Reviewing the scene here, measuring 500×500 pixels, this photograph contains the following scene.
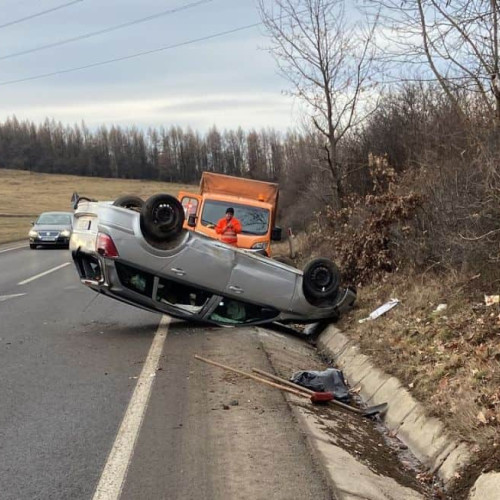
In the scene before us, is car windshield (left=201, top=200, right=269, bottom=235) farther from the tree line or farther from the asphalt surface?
the tree line

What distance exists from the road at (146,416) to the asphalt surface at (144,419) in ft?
0.04

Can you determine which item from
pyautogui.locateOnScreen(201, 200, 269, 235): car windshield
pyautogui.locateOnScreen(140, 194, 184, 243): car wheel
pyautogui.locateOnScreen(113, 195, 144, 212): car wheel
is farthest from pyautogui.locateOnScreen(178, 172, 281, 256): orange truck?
pyautogui.locateOnScreen(140, 194, 184, 243): car wheel

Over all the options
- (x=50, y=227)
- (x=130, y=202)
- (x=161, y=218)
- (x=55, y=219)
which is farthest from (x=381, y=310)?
(x=55, y=219)

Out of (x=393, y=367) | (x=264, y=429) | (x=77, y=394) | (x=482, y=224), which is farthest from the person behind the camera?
(x=482, y=224)

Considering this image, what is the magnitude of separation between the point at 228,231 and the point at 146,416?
274 inches

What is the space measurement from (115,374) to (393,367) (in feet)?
9.30

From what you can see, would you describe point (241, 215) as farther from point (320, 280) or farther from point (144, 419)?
point (144, 419)

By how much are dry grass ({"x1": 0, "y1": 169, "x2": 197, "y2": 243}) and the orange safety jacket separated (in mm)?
59530

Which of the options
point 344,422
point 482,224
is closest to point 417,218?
point 482,224

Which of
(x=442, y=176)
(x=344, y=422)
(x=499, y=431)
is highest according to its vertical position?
(x=442, y=176)

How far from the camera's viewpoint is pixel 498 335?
231 inches

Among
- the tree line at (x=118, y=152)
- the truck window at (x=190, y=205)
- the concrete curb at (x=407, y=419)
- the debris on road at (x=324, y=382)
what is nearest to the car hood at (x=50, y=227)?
the truck window at (x=190, y=205)

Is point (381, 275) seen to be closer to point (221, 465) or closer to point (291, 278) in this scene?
point (291, 278)

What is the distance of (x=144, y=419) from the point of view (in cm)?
515
